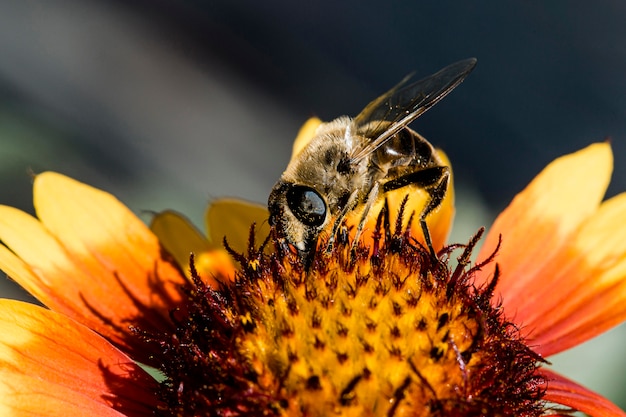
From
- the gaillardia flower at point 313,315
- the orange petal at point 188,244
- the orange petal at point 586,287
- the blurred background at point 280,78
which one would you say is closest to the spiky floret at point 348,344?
the gaillardia flower at point 313,315

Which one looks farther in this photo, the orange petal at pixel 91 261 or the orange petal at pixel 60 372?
the orange petal at pixel 91 261

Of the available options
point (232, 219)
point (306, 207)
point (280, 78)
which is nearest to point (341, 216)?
point (306, 207)

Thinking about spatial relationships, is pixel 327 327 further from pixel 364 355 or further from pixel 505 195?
pixel 505 195

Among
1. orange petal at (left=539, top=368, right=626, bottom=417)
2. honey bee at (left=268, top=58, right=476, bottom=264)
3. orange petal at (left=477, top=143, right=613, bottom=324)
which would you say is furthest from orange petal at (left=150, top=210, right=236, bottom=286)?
Result: orange petal at (left=539, top=368, right=626, bottom=417)

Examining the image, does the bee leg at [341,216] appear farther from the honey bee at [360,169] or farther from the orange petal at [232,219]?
the orange petal at [232,219]

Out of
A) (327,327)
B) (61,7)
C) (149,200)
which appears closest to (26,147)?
(149,200)

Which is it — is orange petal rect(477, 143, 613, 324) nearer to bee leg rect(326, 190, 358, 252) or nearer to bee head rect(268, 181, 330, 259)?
bee leg rect(326, 190, 358, 252)

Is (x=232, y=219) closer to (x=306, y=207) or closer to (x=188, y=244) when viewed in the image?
(x=188, y=244)
